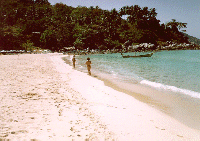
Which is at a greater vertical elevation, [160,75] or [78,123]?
[78,123]

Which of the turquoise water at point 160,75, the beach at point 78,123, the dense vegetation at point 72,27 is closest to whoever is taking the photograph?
the beach at point 78,123

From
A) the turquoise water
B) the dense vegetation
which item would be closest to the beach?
the turquoise water

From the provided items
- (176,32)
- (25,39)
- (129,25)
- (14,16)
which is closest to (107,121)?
(25,39)

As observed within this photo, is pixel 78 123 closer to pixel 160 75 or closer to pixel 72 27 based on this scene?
pixel 160 75

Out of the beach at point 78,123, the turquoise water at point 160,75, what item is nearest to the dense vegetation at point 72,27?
the turquoise water at point 160,75

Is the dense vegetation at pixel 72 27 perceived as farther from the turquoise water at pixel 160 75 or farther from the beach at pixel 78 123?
the beach at pixel 78 123

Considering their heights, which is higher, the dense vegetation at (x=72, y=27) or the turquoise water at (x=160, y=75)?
the dense vegetation at (x=72, y=27)

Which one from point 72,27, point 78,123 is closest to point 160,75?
point 78,123

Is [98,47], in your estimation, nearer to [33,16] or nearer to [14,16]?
[33,16]

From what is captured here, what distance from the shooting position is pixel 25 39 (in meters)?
65.8

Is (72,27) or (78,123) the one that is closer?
(78,123)

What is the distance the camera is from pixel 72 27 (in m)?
77.1

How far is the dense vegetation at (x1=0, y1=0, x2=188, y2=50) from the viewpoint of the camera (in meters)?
67.2

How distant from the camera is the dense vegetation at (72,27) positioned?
67250 millimetres
